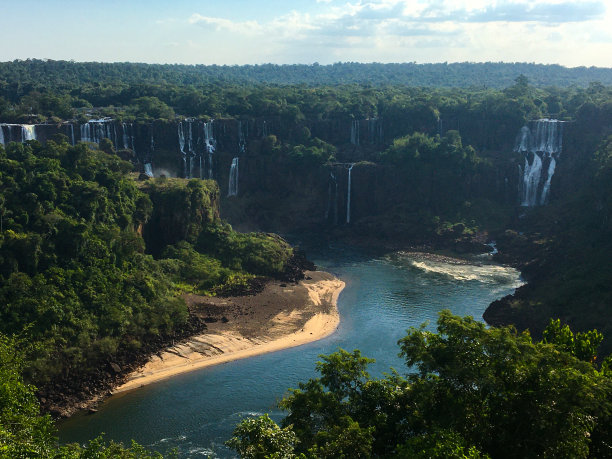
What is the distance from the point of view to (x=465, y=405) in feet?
93.1

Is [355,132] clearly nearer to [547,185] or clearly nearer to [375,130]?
[375,130]

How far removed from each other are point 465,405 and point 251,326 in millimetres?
31462

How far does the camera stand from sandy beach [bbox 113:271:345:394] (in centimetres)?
5009

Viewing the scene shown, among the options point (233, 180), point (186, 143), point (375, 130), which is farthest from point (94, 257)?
point (375, 130)

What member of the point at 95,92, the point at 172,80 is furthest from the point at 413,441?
the point at 172,80

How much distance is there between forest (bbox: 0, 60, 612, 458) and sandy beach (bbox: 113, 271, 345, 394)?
215 cm

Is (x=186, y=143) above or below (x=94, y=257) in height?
above

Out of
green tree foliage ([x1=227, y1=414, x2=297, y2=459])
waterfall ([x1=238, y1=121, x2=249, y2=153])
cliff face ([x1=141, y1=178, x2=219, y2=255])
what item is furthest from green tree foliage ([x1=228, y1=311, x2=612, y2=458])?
waterfall ([x1=238, y1=121, x2=249, y2=153])

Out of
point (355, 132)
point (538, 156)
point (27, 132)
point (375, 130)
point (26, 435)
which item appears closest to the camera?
point (26, 435)

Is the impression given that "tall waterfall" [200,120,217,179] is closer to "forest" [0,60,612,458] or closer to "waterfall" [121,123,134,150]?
"forest" [0,60,612,458]

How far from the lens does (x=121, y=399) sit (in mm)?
44500

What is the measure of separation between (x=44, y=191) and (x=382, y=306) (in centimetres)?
3297

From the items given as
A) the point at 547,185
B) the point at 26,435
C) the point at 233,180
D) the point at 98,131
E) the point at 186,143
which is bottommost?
the point at 26,435

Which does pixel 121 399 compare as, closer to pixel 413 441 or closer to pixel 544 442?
pixel 413 441
